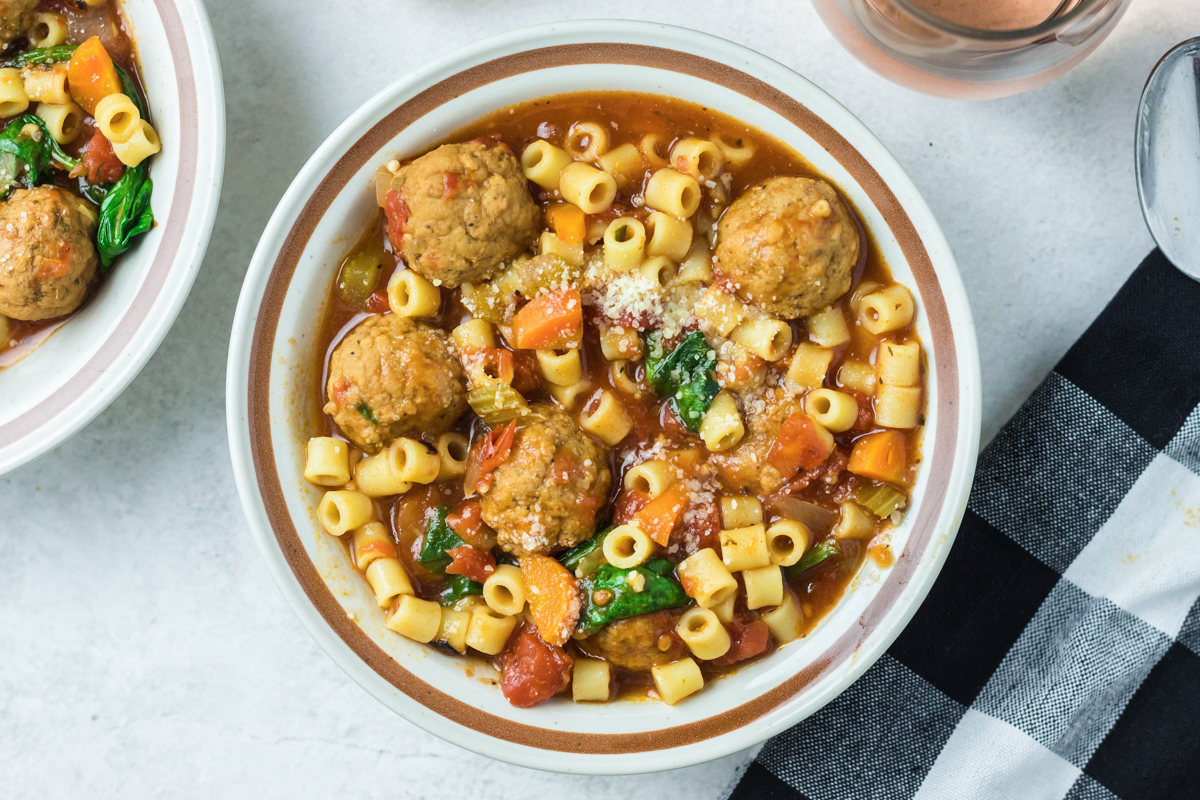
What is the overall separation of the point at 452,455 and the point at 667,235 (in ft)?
4.20

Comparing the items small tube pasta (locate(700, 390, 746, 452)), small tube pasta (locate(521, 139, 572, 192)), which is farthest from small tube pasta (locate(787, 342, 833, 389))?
small tube pasta (locate(521, 139, 572, 192))

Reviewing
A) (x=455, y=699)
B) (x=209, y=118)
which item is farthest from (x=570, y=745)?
(x=209, y=118)

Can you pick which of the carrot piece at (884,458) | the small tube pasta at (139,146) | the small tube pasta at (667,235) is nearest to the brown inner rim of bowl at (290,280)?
the carrot piece at (884,458)

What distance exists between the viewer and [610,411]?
367 cm

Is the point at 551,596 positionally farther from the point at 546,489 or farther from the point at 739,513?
the point at 739,513

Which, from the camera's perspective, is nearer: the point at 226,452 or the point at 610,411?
the point at 610,411

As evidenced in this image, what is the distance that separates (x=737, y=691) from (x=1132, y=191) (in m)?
2.89

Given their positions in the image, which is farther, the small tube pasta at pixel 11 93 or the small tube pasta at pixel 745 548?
the small tube pasta at pixel 11 93

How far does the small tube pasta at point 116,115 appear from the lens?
3715 mm

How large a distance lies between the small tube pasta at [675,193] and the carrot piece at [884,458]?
3.93 ft

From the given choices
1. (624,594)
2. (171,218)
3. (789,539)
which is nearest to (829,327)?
(789,539)

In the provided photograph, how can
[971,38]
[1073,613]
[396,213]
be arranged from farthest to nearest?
[1073,613] → [396,213] → [971,38]

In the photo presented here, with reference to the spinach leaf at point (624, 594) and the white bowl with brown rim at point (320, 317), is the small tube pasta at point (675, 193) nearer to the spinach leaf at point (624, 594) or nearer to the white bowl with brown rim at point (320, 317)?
the white bowl with brown rim at point (320, 317)

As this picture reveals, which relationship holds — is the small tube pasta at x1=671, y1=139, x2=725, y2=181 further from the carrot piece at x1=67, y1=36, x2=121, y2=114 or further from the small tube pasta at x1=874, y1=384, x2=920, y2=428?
the carrot piece at x1=67, y1=36, x2=121, y2=114
